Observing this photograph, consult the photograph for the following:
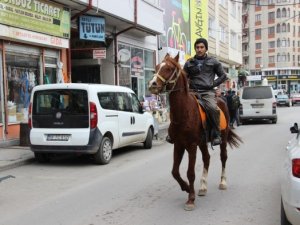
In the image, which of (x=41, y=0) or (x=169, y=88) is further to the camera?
(x=41, y=0)

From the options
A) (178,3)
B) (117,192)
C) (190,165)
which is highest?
(178,3)

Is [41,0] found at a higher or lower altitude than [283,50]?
lower

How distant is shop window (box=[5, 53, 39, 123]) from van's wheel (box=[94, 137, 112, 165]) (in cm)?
457

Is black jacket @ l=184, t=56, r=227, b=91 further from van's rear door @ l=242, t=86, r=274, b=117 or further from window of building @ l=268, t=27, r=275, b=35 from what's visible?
window of building @ l=268, t=27, r=275, b=35

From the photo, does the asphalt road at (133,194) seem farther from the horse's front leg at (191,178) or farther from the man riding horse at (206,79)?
the man riding horse at (206,79)

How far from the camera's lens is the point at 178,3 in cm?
3044

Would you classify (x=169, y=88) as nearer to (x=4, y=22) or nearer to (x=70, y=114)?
(x=70, y=114)

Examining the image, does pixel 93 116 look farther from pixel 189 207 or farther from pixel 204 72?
pixel 189 207

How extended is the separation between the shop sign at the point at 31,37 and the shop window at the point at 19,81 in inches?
26.8

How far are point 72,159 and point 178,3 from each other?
20.7 m

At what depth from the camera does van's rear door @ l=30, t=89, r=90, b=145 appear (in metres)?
10.5

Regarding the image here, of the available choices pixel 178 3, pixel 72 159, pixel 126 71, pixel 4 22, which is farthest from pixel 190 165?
pixel 178 3

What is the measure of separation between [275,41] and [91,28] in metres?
78.9

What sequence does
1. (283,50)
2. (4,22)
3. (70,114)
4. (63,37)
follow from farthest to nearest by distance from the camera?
(283,50), (63,37), (4,22), (70,114)
